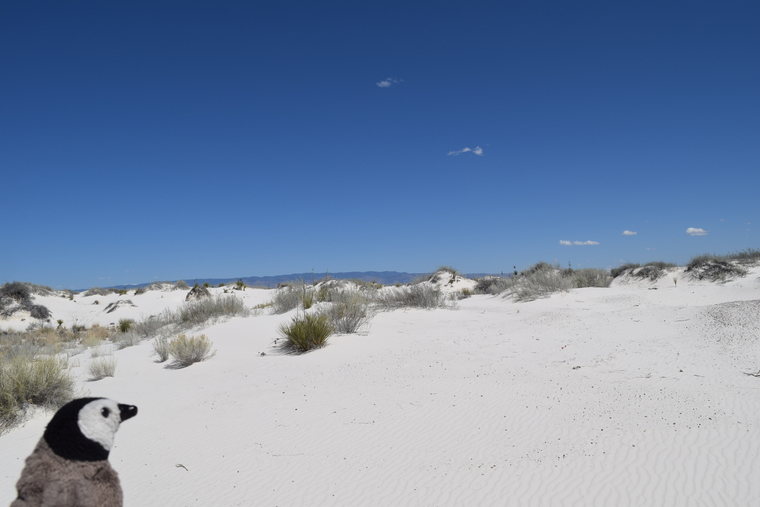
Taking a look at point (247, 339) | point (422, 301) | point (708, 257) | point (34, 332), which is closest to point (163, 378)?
point (247, 339)

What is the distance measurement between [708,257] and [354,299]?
618 inches

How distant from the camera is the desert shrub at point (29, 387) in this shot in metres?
5.77

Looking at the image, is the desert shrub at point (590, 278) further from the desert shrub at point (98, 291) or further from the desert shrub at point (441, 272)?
the desert shrub at point (98, 291)

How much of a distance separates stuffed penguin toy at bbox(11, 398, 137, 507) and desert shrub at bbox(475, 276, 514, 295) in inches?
723

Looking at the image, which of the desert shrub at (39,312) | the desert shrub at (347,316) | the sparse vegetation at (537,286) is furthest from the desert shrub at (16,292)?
the sparse vegetation at (537,286)

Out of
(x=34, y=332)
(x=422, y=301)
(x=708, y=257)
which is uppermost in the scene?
(x=708, y=257)

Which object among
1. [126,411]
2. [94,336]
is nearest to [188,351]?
[126,411]

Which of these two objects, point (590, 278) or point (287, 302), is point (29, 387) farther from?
point (590, 278)

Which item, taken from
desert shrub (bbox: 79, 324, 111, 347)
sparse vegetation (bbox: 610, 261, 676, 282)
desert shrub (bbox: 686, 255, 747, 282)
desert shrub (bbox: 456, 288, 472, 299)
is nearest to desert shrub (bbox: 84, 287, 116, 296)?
desert shrub (bbox: 79, 324, 111, 347)

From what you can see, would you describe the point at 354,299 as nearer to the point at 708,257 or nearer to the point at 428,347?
the point at 428,347

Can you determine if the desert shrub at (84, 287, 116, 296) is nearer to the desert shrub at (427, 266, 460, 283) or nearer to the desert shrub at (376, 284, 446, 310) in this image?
the desert shrub at (427, 266, 460, 283)

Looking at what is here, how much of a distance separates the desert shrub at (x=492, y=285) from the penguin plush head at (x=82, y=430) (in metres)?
18.3

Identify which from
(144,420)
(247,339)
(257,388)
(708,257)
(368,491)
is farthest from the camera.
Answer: (708,257)

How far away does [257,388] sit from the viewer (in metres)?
6.91
